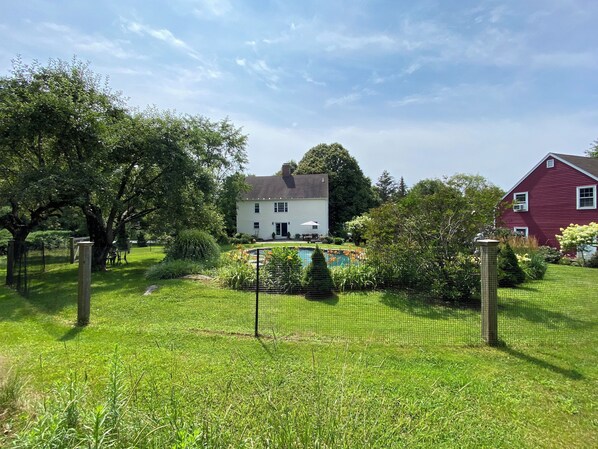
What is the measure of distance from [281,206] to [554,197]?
903 inches

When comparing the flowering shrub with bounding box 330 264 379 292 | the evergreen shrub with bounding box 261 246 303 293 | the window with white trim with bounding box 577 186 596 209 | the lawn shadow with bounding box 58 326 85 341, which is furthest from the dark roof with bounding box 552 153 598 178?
the lawn shadow with bounding box 58 326 85 341

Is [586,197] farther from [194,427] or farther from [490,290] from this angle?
[194,427]

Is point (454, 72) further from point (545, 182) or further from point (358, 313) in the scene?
point (545, 182)

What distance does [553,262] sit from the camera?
51.2 feet

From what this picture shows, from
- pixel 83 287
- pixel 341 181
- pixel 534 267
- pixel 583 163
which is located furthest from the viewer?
pixel 341 181

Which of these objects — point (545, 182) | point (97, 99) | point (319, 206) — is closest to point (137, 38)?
point (97, 99)

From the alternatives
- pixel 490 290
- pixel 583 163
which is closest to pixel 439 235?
pixel 490 290

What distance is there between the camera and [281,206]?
33625 millimetres

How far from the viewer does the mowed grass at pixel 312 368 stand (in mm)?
1793

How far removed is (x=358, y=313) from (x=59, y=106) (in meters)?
11.3

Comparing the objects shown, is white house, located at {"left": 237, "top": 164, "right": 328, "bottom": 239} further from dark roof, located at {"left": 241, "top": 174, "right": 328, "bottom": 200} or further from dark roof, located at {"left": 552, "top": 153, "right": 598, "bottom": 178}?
dark roof, located at {"left": 552, "top": 153, "right": 598, "bottom": 178}

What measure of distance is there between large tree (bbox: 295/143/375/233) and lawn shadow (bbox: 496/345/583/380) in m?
31.0

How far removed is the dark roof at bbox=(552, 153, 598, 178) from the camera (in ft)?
56.2

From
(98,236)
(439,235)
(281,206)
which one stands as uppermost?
(281,206)
